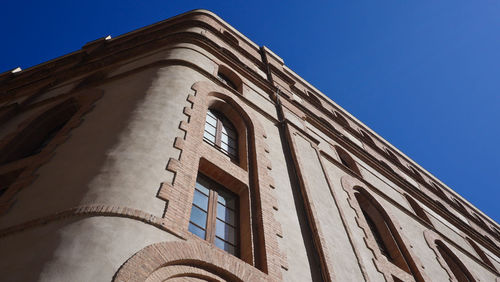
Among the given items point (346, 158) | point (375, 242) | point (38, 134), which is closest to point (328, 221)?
point (375, 242)

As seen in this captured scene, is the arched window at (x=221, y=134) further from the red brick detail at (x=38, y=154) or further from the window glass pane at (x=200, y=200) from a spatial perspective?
the red brick detail at (x=38, y=154)

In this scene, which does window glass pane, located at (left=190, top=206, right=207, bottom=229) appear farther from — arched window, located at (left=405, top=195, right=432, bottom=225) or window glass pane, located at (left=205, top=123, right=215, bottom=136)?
arched window, located at (left=405, top=195, right=432, bottom=225)

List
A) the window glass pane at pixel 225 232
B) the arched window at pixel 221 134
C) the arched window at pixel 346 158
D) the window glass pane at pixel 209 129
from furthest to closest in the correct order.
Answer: the arched window at pixel 346 158
the window glass pane at pixel 209 129
the arched window at pixel 221 134
the window glass pane at pixel 225 232

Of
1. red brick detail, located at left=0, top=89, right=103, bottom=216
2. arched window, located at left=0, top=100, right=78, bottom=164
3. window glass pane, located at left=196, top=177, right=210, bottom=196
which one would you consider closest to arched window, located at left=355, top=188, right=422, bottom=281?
window glass pane, located at left=196, top=177, right=210, bottom=196

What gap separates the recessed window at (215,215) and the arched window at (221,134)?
3.98ft

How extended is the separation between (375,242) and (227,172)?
161 inches

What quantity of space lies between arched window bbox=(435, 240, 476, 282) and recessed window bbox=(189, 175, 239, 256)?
8579mm

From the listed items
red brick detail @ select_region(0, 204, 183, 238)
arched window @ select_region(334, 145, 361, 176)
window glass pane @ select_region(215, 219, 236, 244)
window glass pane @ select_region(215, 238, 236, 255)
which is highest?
arched window @ select_region(334, 145, 361, 176)

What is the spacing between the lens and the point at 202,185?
6.69 meters

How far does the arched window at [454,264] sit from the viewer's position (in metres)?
11.7

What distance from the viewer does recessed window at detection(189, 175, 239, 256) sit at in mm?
5727

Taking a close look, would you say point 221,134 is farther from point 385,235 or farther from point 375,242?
point 385,235

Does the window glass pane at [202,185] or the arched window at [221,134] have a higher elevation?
the arched window at [221,134]

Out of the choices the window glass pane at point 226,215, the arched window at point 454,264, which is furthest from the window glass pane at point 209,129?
the arched window at point 454,264
